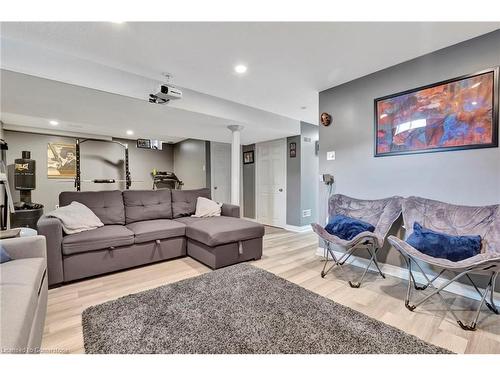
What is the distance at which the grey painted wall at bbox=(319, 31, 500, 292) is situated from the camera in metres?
2.05

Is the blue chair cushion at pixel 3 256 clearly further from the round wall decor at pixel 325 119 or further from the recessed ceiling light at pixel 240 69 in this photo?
the round wall decor at pixel 325 119

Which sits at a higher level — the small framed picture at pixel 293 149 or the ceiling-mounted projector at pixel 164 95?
A: the ceiling-mounted projector at pixel 164 95

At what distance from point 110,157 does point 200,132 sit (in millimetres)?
3287

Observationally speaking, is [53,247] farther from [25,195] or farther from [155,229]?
[25,195]

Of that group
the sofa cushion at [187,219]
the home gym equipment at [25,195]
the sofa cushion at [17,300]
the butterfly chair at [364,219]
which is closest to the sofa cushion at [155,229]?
the sofa cushion at [187,219]

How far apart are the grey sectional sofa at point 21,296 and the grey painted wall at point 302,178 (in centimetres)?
408

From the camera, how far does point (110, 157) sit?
6375 millimetres

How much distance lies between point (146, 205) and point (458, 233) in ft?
12.0

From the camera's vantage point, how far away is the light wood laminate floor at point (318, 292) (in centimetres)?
154

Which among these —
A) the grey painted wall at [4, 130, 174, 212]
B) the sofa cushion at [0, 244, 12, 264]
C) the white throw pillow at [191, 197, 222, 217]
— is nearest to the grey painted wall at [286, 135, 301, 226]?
the white throw pillow at [191, 197, 222, 217]

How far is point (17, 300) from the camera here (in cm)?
113

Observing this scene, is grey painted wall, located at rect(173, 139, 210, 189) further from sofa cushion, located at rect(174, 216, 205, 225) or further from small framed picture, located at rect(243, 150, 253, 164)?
sofa cushion, located at rect(174, 216, 205, 225)
